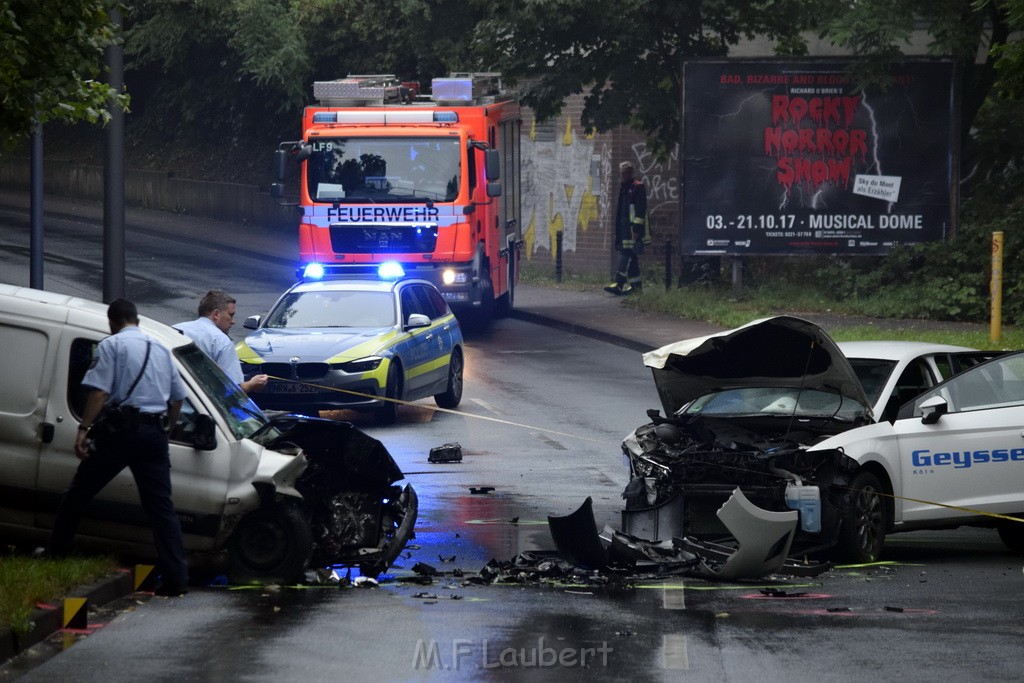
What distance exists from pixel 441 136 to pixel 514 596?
15.3m

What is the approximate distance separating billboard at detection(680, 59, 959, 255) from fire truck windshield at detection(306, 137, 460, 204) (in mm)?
5267

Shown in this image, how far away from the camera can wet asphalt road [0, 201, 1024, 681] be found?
24.9 ft

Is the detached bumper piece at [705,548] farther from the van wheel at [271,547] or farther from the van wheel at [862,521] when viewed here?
the van wheel at [271,547]

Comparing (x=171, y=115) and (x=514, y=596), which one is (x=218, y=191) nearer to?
(x=171, y=115)

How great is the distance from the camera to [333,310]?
17.9m

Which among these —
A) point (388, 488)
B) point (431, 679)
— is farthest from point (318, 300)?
point (431, 679)

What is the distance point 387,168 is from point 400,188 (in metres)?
0.34

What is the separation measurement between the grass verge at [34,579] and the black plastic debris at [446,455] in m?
5.47

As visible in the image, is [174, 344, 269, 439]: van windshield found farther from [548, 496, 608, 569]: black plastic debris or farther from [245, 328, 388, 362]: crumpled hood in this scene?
[245, 328, 388, 362]: crumpled hood

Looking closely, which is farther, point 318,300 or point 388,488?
point 318,300

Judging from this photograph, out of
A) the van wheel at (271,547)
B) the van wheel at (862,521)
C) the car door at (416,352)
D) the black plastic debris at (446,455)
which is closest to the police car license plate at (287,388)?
the car door at (416,352)

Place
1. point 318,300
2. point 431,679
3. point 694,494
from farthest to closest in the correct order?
point 318,300 < point 694,494 < point 431,679

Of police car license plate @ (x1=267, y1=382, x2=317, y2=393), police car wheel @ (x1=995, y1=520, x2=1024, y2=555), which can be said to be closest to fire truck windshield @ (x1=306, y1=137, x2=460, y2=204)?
police car license plate @ (x1=267, y1=382, x2=317, y2=393)

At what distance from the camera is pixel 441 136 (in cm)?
2403
